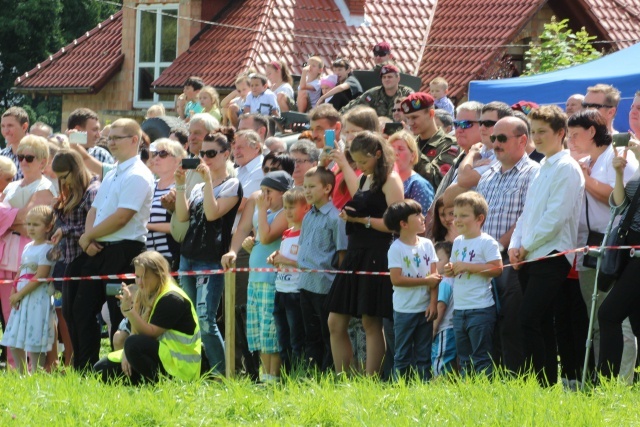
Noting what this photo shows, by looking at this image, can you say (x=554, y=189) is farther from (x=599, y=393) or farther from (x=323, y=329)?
(x=323, y=329)

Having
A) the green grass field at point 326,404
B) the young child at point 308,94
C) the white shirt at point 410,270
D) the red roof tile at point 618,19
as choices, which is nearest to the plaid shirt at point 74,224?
the green grass field at point 326,404

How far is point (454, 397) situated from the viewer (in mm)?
7602

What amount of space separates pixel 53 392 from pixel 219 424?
4.84 feet

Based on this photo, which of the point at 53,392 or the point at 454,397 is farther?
the point at 53,392

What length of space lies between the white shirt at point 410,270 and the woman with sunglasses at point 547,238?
78cm

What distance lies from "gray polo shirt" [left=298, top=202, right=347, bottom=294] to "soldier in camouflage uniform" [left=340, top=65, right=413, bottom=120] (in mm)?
4114

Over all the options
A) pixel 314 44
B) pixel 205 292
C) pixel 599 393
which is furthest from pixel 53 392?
pixel 314 44

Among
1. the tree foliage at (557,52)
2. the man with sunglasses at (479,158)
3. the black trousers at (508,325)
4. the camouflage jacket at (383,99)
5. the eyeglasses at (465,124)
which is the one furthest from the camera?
the tree foliage at (557,52)

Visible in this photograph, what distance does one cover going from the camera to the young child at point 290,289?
33.1 ft

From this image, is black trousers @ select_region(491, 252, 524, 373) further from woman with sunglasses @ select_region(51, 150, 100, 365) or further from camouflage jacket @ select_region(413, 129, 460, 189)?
woman with sunglasses @ select_region(51, 150, 100, 365)

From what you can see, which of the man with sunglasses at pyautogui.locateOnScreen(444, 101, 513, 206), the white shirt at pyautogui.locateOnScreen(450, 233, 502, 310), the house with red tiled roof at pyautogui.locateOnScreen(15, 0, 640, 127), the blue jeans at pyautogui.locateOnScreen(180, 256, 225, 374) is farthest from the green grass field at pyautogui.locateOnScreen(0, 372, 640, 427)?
the house with red tiled roof at pyautogui.locateOnScreen(15, 0, 640, 127)

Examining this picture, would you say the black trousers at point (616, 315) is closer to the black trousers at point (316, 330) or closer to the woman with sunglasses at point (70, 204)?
the black trousers at point (316, 330)

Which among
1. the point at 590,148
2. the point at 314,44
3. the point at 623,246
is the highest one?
the point at 314,44

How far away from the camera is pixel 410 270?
9.23 metres
